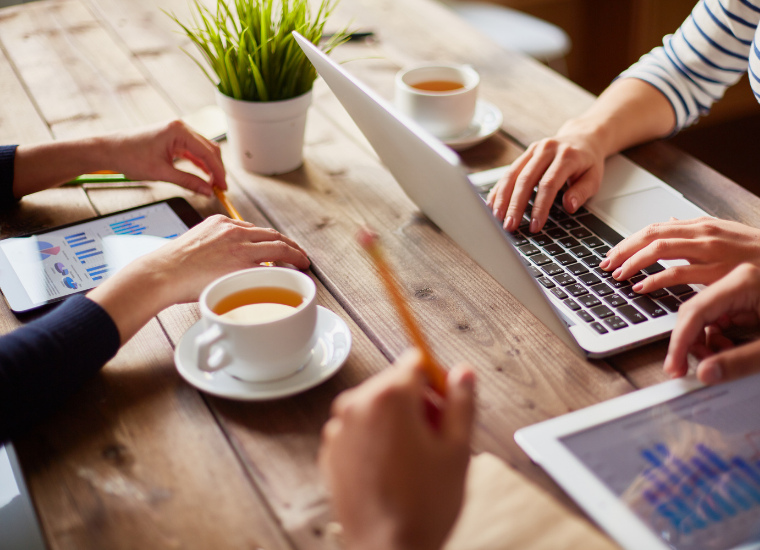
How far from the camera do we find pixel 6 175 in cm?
93

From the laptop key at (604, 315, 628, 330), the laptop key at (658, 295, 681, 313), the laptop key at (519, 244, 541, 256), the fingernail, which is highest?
the fingernail

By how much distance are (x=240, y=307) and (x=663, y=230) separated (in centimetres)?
47

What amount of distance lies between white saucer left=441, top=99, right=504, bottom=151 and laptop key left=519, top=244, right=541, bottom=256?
297mm

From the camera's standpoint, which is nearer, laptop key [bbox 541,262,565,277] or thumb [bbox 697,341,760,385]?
thumb [bbox 697,341,760,385]

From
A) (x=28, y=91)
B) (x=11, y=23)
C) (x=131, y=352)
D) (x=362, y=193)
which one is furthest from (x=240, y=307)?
(x=11, y=23)

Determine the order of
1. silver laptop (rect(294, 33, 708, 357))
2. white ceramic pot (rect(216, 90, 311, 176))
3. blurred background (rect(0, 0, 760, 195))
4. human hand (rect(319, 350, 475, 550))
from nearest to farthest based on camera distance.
Result: human hand (rect(319, 350, 475, 550)) < silver laptop (rect(294, 33, 708, 357)) < white ceramic pot (rect(216, 90, 311, 176)) < blurred background (rect(0, 0, 760, 195))

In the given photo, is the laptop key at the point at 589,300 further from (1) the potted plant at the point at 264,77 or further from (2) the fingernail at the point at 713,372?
(1) the potted plant at the point at 264,77

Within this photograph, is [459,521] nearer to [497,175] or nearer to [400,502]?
[400,502]

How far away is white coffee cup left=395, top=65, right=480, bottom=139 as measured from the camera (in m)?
1.04

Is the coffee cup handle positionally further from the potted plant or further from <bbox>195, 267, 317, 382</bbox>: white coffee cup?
the potted plant

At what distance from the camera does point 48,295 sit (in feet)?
2.50

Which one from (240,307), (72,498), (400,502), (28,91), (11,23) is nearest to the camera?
(400,502)

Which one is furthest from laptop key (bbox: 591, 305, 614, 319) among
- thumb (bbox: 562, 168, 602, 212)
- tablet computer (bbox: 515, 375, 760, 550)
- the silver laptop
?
thumb (bbox: 562, 168, 602, 212)

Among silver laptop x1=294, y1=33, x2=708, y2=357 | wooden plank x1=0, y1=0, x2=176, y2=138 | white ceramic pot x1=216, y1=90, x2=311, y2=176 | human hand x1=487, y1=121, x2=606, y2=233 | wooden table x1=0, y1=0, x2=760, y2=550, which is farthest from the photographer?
wooden plank x1=0, y1=0, x2=176, y2=138
